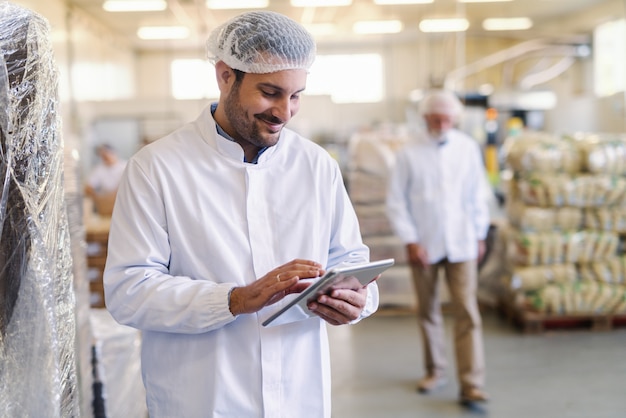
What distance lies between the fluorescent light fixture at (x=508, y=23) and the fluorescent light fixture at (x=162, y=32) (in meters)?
6.31

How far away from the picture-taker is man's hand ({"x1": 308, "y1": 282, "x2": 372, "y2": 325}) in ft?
5.15

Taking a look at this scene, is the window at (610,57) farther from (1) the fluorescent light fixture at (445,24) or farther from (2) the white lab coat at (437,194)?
(2) the white lab coat at (437,194)

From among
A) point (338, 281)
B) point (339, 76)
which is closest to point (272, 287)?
point (338, 281)

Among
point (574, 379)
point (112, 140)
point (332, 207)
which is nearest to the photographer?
point (332, 207)

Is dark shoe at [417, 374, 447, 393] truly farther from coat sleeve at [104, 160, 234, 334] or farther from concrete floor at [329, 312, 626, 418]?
coat sleeve at [104, 160, 234, 334]

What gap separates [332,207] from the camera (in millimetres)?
1801

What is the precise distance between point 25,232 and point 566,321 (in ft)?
16.4

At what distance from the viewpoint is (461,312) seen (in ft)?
13.4

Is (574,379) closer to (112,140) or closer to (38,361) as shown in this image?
(38,361)

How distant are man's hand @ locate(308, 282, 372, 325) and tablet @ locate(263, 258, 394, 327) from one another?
0.5 inches

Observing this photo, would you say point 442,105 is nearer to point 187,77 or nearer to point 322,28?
point 322,28

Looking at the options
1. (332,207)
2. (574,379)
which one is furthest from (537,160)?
(332,207)

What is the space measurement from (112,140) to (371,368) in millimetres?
7702

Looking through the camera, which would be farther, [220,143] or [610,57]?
[610,57]
